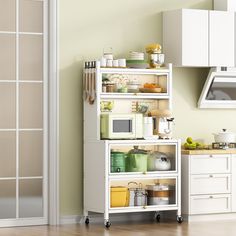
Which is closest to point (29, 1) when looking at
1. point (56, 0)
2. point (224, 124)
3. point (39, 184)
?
point (56, 0)

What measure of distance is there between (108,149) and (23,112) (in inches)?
35.5

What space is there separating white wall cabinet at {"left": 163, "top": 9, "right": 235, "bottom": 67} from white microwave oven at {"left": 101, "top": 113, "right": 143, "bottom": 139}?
2.51 feet

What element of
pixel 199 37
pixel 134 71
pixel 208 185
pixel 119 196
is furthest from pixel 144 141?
pixel 199 37

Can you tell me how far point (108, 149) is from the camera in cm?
736

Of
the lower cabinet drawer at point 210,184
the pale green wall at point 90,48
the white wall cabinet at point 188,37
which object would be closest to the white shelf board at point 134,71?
the white wall cabinet at point 188,37

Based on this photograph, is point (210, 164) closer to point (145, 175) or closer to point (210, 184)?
point (210, 184)

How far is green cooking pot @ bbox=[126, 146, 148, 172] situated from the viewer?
7516 mm

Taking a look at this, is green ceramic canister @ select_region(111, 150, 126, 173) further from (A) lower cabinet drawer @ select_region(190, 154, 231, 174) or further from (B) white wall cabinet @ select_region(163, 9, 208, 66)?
(B) white wall cabinet @ select_region(163, 9, 208, 66)

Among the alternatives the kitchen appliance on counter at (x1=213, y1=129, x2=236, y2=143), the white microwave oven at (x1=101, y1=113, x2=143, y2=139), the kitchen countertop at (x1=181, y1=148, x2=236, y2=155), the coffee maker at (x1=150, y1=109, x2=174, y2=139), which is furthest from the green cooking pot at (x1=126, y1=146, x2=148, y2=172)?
the kitchen appliance on counter at (x1=213, y1=129, x2=236, y2=143)

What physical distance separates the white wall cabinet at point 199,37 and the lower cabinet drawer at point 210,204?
1.31 metres

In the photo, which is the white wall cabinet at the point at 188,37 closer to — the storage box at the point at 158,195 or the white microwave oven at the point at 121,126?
the white microwave oven at the point at 121,126

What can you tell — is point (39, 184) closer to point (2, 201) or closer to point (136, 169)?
point (2, 201)

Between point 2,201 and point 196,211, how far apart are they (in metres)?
1.89

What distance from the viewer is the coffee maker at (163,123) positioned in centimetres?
767
